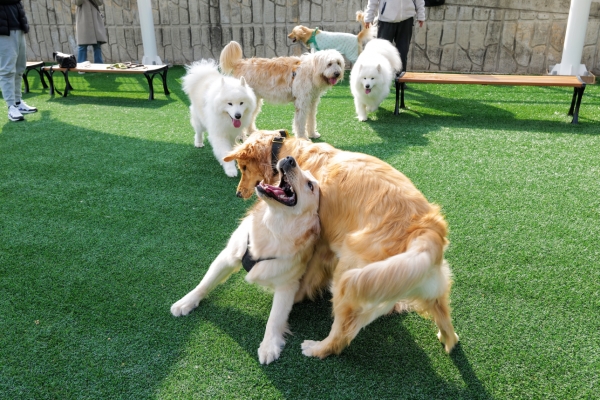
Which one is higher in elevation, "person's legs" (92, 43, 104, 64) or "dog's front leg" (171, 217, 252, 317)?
"person's legs" (92, 43, 104, 64)

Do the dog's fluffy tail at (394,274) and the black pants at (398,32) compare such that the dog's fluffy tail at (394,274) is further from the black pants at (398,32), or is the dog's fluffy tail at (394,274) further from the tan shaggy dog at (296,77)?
the black pants at (398,32)

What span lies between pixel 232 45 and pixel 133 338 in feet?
13.7

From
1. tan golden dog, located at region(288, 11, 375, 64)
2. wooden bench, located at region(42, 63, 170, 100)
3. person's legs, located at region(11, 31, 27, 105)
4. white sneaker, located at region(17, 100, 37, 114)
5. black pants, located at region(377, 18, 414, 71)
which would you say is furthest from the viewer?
tan golden dog, located at region(288, 11, 375, 64)

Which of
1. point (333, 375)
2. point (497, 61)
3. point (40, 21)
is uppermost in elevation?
point (40, 21)

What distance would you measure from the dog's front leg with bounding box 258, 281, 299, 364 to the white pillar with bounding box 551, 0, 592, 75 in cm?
780

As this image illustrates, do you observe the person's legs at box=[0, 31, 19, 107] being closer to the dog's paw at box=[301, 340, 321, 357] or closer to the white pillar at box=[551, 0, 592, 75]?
the dog's paw at box=[301, 340, 321, 357]

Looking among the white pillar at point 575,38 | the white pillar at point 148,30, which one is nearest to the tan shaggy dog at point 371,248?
the white pillar at point 575,38

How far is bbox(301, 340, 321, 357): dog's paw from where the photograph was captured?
7.04 ft

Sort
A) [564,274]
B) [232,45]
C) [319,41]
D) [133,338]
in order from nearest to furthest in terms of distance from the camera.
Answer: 1. [133,338]
2. [564,274]
3. [232,45]
4. [319,41]

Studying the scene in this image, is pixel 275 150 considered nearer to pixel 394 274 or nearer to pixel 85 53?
pixel 394 274

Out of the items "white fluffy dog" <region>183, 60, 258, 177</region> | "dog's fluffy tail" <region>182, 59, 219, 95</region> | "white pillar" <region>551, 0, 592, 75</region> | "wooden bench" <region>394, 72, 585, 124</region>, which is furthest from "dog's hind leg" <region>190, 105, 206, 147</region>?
"white pillar" <region>551, 0, 592, 75</region>

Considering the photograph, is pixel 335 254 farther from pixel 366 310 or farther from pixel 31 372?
pixel 31 372

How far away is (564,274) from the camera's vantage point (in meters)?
2.67

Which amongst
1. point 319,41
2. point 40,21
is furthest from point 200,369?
point 40,21
